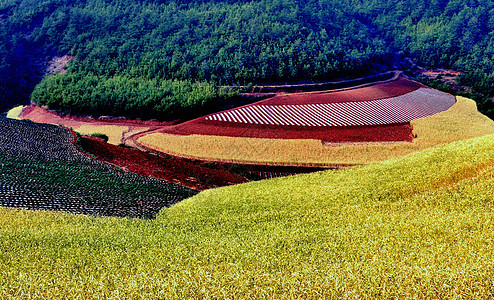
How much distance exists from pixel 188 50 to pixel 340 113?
1125 inches

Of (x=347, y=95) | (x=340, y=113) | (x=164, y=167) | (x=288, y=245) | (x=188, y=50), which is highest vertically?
(x=288, y=245)

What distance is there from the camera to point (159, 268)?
952 centimetres

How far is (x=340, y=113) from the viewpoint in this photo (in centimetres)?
4356

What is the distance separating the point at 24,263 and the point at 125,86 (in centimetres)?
4388

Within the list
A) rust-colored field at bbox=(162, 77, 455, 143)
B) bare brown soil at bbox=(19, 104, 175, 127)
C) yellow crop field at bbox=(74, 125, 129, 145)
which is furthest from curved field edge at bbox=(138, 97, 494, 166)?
bare brown soil at bbox=(19, 104, 175, 127)

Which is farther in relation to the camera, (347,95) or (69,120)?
(347,95)

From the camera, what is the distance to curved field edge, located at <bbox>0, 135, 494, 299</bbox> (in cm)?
790

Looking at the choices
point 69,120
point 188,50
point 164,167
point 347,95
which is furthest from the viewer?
point 188,50

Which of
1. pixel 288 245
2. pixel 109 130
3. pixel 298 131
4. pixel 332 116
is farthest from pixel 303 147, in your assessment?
pixel 109 130

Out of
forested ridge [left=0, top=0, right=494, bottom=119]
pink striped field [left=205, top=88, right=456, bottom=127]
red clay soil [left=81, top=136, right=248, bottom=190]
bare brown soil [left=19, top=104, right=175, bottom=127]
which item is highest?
forested ridge [left=0, top=0, right=494, bottom=119]

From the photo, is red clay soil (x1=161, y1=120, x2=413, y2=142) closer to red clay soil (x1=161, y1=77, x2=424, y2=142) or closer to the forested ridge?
red clay soil (x1=161, y1=77, x2=424, y2=142)

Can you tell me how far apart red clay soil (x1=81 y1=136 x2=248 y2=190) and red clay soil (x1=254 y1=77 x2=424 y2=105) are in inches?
788

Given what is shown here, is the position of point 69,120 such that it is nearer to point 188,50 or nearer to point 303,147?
point 188,50

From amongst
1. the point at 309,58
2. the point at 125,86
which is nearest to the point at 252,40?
the point at 309,58
